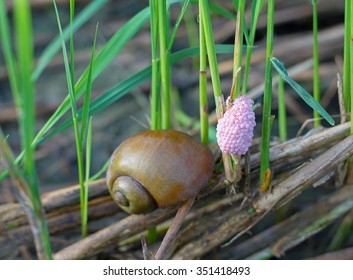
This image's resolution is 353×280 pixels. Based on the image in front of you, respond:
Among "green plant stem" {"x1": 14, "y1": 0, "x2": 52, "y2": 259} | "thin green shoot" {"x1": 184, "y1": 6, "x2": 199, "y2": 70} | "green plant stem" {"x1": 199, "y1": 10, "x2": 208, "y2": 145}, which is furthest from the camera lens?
"thin green shoot" {"x1": 184, "y1": 6, "x2": 199, "y2": 70}

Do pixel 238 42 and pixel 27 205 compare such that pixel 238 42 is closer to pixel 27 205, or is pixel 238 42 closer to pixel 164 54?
pixel 164 54

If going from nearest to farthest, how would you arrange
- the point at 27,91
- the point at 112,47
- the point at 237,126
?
the point at 27,91
the point at 237,126
the point at 112,47

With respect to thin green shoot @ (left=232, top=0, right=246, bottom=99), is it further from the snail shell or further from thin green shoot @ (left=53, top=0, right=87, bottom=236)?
thin green shoot @ (left=53, top=0, right=87, bottom=236)

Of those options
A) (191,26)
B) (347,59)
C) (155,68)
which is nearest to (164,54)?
(155,68)

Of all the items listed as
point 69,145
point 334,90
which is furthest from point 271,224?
point 69,145

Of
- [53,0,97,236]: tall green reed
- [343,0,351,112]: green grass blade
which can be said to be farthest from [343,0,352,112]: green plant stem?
[53,0,97,236]: tall green reed
